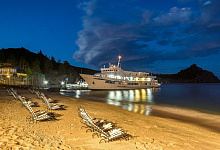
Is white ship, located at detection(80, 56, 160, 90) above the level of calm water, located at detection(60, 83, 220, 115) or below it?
above

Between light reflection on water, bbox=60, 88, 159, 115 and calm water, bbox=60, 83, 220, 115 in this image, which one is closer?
light reflection on water, bbox=60, 88, 159, 115

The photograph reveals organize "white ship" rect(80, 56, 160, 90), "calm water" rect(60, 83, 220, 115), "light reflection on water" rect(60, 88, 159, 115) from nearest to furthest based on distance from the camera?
"light reflection on water" rect(60, 88, 159, 115) → "calm water" rect(60, 83, 220, 115) → "white ship" rect(80, 56, 160, 90)

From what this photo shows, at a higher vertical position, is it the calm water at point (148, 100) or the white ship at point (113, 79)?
the white ship at point (113, 79)

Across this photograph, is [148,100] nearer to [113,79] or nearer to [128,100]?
[128,100]

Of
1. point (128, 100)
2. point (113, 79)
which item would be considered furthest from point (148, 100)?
point (113, 79)

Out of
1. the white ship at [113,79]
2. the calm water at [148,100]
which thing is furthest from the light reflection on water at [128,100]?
the white ship at [113,79]

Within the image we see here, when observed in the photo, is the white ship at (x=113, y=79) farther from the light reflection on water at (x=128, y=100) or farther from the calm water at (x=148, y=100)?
the light reflection on water at (x=128, y=100)

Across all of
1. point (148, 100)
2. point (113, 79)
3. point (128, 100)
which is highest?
point (113, 79)

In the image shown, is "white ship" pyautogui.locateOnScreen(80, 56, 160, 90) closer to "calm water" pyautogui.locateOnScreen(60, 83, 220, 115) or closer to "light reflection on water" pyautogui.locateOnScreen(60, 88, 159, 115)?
"calm water" pyautogui.locateOnScreen(60, 83, 220, 115)

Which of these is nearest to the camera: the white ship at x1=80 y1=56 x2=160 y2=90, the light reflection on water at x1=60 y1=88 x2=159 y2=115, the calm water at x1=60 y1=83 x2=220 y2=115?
the light reflection on water at x1=60 y1=88 x2=159 y2=115

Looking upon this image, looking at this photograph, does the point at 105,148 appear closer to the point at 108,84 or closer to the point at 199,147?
the point at 199,147

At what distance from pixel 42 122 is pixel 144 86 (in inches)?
2373

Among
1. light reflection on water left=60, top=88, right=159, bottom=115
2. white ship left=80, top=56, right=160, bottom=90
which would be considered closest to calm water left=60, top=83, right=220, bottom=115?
light reflection on water left=60, top=88, right=159, bottom=115

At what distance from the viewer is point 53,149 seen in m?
4.54
